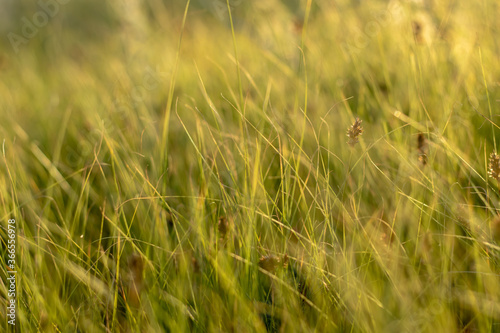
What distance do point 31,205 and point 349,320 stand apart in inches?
39.0

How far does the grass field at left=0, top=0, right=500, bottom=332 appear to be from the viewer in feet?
3.10

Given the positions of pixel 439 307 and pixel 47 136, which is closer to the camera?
pixel 439 307

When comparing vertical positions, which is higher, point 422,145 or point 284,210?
point 422,145

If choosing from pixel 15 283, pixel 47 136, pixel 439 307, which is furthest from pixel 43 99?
pixel 439 307

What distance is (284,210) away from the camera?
1.04 m

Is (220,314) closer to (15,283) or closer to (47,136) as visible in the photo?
(15,283)

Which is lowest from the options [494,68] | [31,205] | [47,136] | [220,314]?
[220,314]

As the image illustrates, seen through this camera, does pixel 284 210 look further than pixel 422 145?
No

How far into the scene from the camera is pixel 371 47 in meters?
2.22

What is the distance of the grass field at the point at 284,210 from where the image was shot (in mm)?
944

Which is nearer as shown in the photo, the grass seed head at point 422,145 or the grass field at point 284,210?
the grass field at point 284,210

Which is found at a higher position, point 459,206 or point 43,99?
point 43,99

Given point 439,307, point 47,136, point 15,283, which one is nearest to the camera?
point 439,307

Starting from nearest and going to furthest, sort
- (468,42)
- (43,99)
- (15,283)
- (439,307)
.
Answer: (439,307), (15,283), (468,42), (43,99)
